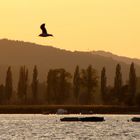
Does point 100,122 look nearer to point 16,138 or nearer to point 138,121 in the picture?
point 138,121

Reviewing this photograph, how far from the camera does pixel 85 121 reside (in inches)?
6147

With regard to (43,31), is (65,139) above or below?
below

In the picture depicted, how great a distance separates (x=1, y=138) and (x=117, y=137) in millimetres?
13708

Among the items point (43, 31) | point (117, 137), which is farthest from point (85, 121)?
point (43, 31)

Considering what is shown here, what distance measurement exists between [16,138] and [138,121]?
6787 centimetres

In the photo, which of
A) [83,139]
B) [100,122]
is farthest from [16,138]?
[100,122]

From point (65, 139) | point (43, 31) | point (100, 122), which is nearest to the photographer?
point (43, 31)

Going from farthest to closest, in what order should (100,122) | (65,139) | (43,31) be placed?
(100,122), (65,139), (43,31)

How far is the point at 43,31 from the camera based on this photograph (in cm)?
5259

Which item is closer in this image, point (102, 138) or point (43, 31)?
point (43, 31)

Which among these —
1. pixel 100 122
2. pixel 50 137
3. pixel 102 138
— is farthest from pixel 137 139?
pixel 100 122

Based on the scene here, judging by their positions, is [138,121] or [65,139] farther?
[138,121]

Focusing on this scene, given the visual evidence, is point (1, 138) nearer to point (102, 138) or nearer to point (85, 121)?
point (102, 138)

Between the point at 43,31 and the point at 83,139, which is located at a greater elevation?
the point at 43,31
